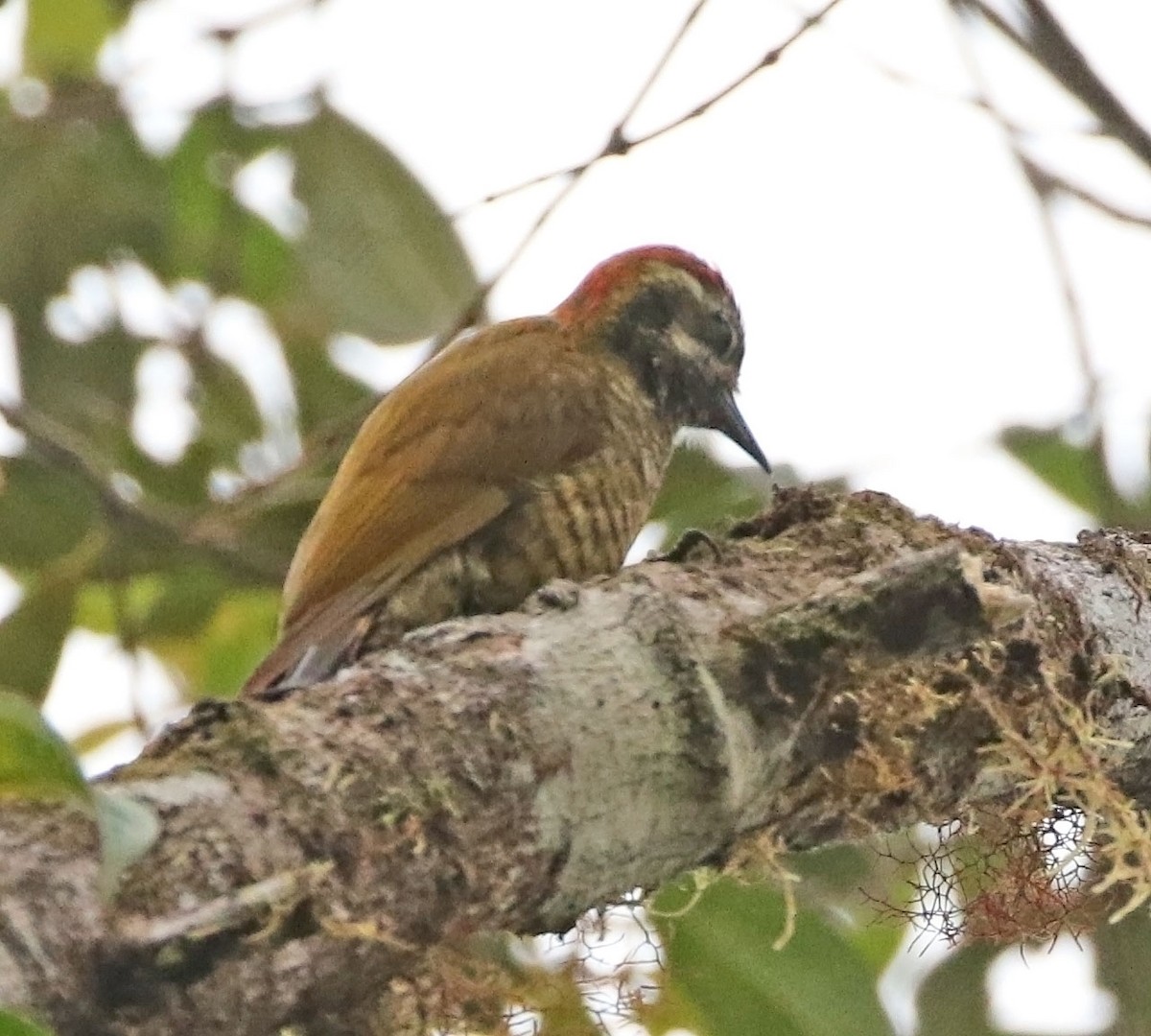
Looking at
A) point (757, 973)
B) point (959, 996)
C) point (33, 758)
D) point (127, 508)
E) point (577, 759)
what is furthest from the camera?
point (127, 508)

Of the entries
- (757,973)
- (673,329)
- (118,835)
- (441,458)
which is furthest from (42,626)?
(118,835)

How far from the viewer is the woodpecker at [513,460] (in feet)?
8.77

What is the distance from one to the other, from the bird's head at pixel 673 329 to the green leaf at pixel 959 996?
1.12 meters

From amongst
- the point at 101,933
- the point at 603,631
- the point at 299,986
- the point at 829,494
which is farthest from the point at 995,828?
the point at 101,933

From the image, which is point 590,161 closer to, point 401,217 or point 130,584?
point 401,217

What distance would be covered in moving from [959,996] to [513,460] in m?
1.14

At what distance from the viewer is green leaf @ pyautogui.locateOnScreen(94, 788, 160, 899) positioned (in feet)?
4.17

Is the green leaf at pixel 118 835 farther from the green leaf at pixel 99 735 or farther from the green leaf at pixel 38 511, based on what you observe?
the green leaf at pixel 99 735

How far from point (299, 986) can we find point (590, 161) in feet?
6.51

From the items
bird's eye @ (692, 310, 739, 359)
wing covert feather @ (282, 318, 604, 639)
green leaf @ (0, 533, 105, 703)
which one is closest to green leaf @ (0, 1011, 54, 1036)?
wing covert feather @ (282, 318, 604, 639)

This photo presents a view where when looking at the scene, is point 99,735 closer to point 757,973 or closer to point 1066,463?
point 757,973

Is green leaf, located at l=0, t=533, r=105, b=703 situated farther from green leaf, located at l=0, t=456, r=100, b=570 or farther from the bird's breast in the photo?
the bird's breast

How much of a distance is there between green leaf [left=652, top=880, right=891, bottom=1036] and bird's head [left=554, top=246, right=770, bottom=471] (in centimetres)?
130

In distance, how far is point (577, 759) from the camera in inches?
72.4
